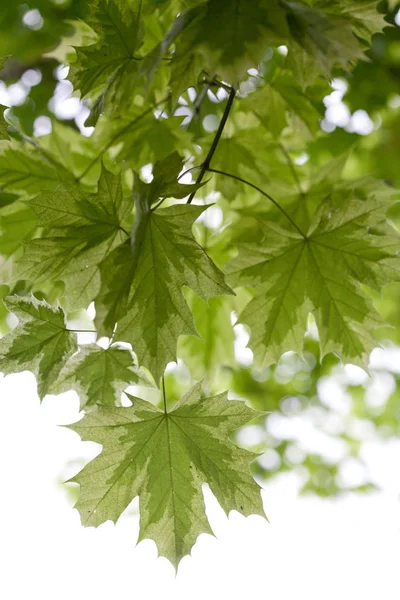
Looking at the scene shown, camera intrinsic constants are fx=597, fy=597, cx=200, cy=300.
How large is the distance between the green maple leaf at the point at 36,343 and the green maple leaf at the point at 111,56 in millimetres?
536

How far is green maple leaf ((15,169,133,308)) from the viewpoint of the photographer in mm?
1492

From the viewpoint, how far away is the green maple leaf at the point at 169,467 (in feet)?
5.31

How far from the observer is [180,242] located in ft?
4.89

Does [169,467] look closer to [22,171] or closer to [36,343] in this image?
[36,343]

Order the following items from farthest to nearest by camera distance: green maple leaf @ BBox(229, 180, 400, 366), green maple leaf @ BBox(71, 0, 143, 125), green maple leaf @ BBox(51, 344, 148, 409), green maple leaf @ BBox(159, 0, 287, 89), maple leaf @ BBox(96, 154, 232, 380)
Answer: green maple leaf @ BBox(229, 180, 400, 366) < green maple leaf @ BBox(51, 344, 148, 409) < green maple leaf @ BBox(71, 0, 143, 125) < maple leaf @ BBox(96, 154, 232, 380) < green maple leaf @ BBox(159, 0, 287, 89)

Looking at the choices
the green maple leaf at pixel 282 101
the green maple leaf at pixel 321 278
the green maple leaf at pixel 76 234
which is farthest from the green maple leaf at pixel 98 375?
the green maple leaf at pixel 282 101

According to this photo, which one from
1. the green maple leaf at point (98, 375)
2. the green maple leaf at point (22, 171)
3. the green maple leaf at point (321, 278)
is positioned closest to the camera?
the green maple leaf at point (98, 375)

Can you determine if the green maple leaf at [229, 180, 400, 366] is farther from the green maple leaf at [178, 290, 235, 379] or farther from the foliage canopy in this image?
the green maple leaf at [178, 290, 235, 379]

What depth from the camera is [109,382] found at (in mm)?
1729

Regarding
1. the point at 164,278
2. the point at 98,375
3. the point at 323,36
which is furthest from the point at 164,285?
the point at 323,36

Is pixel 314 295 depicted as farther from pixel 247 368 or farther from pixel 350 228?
pixel 247 368

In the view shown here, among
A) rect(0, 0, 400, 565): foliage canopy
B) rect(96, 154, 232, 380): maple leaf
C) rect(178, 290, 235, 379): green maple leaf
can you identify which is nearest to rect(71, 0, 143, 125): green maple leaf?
rect(0, 0, 400, 565): foliage canopy

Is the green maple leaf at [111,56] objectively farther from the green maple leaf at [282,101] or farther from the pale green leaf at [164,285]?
the green maple leaf at [282,101]

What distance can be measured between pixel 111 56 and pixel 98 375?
0.87 m
